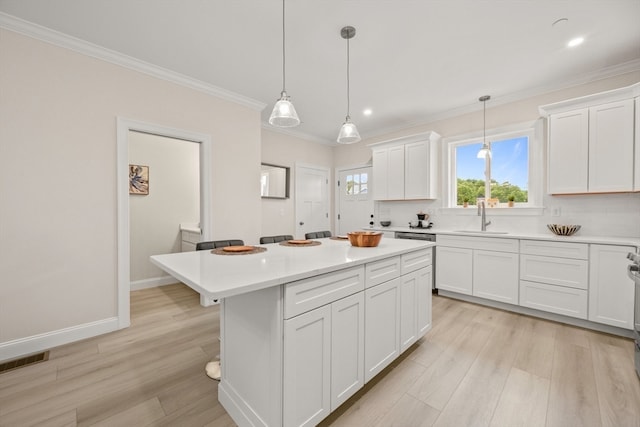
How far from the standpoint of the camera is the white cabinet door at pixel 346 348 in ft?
4.59


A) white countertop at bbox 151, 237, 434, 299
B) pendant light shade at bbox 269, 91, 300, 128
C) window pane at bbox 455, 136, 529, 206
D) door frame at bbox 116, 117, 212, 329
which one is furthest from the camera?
window pane at bbox 455, 136, 529, 206

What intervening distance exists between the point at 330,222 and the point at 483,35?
158 inches

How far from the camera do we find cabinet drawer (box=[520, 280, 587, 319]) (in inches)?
101

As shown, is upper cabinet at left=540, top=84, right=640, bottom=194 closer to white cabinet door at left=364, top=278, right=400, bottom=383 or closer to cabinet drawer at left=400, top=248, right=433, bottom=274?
cabinet drawer at left=400, top=248, right=433, bottom=274

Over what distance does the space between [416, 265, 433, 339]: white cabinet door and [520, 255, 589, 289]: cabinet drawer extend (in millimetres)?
1429

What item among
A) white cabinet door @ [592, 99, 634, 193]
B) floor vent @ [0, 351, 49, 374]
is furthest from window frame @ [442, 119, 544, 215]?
floor vent @ [0, 351, 49, 374]

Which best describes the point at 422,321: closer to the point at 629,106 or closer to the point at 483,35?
the point at 483,35

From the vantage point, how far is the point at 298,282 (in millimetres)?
1202

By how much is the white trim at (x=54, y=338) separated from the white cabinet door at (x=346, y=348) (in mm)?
2372

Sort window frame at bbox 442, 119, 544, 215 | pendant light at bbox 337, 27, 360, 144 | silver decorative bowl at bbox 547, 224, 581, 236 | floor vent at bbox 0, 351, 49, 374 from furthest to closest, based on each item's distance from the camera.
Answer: window frame at bbox 442, 119, 544, 215 < silver decorative bowl at bbox 547, 224, 581, 236 < pendant light at bbox 337, 27, 360, 144 < floor vent at bbox 0, 351, 49, 374

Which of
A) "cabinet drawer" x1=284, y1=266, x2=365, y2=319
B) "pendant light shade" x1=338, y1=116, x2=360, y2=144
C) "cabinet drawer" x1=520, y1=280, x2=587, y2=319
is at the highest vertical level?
"pendant light shade" x1=338, y1=116, x2=360, y2=144

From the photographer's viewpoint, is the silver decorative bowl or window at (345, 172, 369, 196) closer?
the silver decorative bowl

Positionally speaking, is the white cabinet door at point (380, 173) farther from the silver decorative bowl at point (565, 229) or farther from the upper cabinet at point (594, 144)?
the silver decorative bowl at point (565, 229)

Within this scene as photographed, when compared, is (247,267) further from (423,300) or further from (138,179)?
(138,179)
